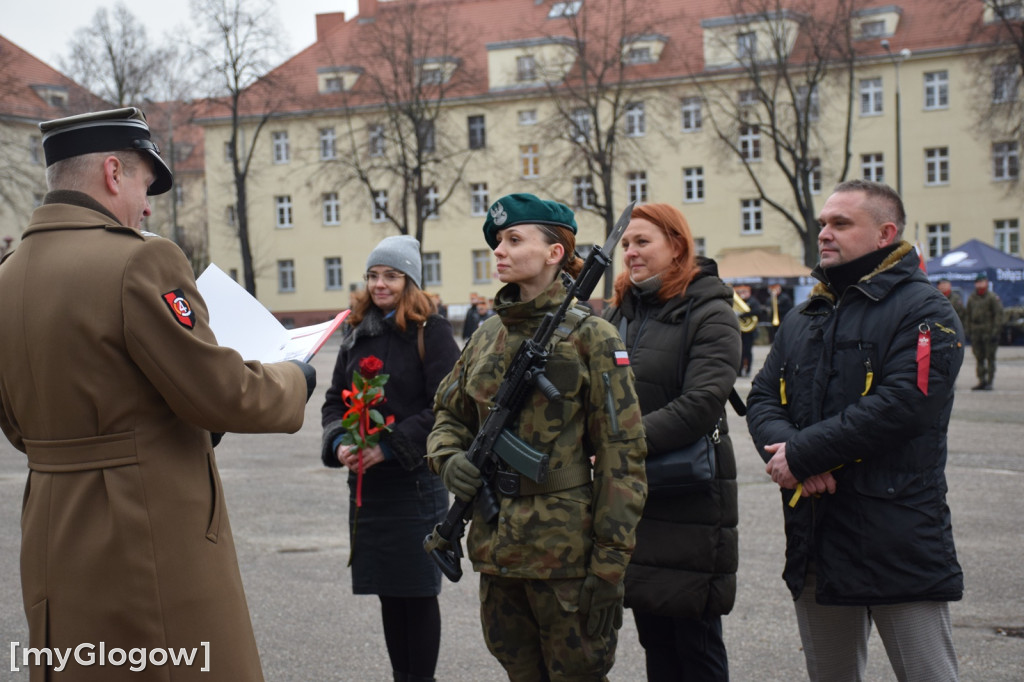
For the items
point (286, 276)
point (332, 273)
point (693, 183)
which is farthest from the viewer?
point (286, 276)

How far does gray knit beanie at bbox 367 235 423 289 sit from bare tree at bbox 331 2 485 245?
39.7 meters

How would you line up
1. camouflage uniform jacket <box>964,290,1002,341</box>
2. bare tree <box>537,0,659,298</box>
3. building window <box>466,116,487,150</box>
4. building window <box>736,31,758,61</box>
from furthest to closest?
building window <box>466,116,487,150</box>, bare tree <box>537,0,659,298</box>, building window <box>736,31,758,61</box>, camouflage uniform jacket <box>964,290,1002,341</box>

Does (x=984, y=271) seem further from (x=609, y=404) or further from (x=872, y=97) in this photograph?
(x=609, y=404)

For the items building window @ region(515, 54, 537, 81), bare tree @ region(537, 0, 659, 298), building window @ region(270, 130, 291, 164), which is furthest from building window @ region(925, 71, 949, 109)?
building window @ region(270, 130, 291, 164)

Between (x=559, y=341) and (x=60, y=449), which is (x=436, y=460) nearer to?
(x=559, y=341)

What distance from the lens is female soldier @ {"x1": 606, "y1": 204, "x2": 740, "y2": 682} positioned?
4.07 meters

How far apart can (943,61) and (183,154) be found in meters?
42.5

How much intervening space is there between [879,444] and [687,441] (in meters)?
0.74

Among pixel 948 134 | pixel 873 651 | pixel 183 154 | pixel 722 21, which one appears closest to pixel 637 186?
pixel 722 21

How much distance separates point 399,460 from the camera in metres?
4.71

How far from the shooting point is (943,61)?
4653 centimetres

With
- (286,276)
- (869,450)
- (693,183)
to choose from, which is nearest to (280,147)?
(286,276)

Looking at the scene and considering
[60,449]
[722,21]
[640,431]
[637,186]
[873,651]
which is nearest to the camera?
[60,449]

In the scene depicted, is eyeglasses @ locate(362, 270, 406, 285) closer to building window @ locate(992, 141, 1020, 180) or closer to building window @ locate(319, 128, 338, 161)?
building window @ locate(992, 141, 1020, 180)
